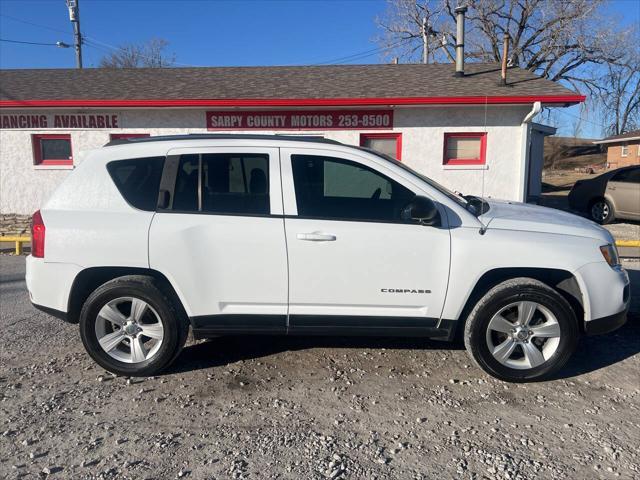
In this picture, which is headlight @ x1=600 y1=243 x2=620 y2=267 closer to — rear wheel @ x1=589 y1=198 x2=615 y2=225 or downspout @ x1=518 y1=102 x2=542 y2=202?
downspout @ x1=518 y1=102 x2=542 y2=202

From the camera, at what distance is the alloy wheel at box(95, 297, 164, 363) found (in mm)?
3701

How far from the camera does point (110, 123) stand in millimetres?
11148

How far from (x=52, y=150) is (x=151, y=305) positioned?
961 centimetres

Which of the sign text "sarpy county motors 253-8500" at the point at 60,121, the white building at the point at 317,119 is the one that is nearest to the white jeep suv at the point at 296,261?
the white building at the point at 317,119

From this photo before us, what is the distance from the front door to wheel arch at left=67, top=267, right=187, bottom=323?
0.93 meters

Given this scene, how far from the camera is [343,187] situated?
392 centimetres

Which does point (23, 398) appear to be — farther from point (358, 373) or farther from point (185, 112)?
point (185, 112)

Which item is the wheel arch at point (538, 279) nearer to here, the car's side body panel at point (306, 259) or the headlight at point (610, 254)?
the car's side body panel at point (306, 259)

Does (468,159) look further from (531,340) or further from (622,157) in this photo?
(622,157)

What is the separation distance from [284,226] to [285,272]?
13.5 inches

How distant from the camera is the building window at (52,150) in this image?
37.2 ft

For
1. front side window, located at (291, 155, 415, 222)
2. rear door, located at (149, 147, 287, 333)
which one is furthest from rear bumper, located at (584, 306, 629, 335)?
rear door, located at (149, 147, 287, 333)

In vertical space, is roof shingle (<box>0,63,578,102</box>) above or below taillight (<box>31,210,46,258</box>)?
above

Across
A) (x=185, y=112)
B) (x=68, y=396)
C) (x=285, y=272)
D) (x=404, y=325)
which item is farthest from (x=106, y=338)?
(x=185, y=112)
